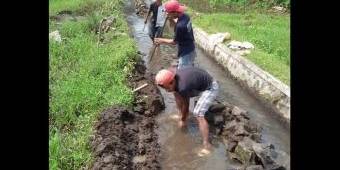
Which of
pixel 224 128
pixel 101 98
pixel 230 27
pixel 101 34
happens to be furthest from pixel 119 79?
pixel 230 27

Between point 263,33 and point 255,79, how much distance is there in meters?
4.84

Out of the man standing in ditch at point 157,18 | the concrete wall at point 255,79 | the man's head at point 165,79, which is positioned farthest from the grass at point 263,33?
the man's head at point 165,79

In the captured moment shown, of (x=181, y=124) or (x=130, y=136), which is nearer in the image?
(x=130, y=136)

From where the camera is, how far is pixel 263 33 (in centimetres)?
1501

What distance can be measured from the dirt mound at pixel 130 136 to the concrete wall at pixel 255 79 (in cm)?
227

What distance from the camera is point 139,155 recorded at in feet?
23.8

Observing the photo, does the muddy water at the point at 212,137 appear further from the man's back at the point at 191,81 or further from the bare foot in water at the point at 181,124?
the man's back at the point at 191,81

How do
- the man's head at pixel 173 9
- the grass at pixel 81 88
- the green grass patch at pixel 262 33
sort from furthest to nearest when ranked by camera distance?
the green grass patch at pixel 262 33 → the man's head at pixel 173 9 → the grass at pixel 81 88

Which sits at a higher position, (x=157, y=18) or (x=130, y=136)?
(x=157, y=18)

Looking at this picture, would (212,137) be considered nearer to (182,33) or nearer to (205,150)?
(205,150)

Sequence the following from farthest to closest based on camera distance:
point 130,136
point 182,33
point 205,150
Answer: point 182,33 < point 130,136 < point 205,150

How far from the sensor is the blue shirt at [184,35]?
8.38m

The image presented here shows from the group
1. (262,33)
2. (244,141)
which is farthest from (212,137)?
(262,33)
